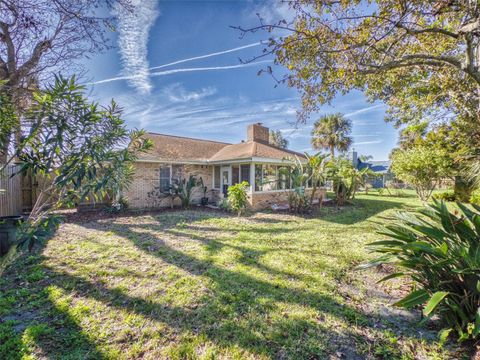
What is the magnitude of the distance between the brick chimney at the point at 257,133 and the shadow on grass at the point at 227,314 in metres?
12.5

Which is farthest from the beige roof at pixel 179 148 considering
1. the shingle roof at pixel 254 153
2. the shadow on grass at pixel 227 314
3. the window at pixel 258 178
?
the shadow on grass at pixel 227 314

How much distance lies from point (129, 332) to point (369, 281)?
4253 millimetres

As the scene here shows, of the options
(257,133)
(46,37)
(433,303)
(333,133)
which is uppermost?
(333,133)

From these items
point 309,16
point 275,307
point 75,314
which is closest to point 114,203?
point 75,314

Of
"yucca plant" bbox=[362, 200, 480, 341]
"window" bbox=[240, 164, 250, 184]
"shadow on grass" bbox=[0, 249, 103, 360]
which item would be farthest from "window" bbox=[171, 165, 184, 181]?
"yucca plant" bbox=[362, 200, 480, 341]

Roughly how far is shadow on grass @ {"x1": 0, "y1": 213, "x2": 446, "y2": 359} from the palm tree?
27.0 m

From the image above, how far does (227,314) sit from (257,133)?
14329 millimetres

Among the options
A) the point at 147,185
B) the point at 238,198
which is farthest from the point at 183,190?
the point at 238,198

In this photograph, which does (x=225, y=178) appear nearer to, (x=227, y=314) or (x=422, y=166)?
(x=422, y=166)

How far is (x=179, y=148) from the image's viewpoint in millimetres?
15000

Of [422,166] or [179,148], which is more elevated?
[179,148]

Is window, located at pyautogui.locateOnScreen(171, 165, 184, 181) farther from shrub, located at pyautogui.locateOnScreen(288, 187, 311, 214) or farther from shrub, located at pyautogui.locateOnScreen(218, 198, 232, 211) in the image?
shrub, located at pyautogui.locateOnScreen(288, 187, 311, 214)

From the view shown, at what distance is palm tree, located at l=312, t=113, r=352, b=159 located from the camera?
27.9 m

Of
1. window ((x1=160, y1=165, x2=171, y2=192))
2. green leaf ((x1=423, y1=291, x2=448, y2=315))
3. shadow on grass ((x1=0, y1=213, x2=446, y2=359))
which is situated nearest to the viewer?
green leaf ((x1=423, y1=291, x2=448, y2=315))
